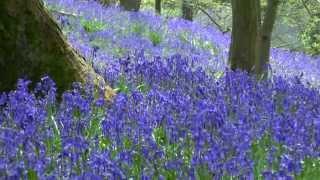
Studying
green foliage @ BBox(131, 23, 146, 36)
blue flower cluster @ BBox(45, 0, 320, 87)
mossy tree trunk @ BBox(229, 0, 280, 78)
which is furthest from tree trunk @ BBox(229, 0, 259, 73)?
green foliage @ BBox(131, 23, 146, 36)

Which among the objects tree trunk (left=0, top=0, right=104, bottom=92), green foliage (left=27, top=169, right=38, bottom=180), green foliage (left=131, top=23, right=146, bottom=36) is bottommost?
green foliage (left=131, top=23, right=146, bottom=36)

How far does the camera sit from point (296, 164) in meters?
3.59

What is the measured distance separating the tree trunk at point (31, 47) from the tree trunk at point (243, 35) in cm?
317

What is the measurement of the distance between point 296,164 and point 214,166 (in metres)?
0.48

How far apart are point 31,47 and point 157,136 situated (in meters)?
1.76

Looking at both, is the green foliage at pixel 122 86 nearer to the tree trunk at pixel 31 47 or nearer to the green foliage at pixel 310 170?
the tree trunk at pixel 31 47

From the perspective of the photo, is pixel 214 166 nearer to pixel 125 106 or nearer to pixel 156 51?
pixel 125 106

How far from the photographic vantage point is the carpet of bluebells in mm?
3666

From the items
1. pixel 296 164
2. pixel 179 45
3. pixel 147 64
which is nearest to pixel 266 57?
pixel 179 45

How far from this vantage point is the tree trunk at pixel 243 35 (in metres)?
8.48

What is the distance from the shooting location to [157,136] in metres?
4.68

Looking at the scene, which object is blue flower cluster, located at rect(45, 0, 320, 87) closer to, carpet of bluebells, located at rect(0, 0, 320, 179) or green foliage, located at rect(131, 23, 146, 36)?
green foliage, located at rect(131, 23, 146, 36)

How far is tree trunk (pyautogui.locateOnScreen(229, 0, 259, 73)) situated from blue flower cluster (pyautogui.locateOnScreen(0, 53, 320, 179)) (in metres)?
2.50

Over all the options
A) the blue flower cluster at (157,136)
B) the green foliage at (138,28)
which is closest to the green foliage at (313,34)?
the green foliage at (138,28)
